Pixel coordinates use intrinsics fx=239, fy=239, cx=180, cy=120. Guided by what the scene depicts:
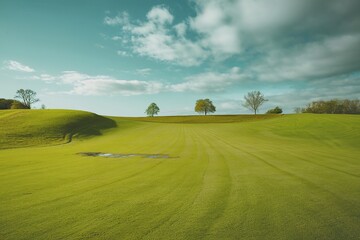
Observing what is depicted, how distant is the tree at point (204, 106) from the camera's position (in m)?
142

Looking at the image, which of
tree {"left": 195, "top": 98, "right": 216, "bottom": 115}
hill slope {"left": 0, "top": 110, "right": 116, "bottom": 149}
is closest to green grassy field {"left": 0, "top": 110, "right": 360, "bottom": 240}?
hill slope {"left": 0, "top": 110, "right": 116, "bottom": 149}

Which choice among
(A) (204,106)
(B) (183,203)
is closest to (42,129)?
(B) (183,203)

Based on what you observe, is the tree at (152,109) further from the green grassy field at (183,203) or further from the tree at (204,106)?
the green grassy field at (183,203)

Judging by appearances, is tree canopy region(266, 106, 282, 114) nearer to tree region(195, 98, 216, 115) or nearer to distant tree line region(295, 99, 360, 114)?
distant tree line region(295, 99, 360, 114)

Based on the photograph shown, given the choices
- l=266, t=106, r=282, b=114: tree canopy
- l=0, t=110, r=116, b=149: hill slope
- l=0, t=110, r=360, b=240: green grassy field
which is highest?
l=266, t=106, r=282, b=114: tree canopy

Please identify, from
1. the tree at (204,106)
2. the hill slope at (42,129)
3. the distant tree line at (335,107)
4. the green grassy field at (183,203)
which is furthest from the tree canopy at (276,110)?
the green grassy field at (183,203)

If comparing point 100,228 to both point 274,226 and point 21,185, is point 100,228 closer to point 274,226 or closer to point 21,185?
point 274,226

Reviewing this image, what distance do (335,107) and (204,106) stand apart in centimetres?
6556

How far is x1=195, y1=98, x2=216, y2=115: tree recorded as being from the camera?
142125 mm

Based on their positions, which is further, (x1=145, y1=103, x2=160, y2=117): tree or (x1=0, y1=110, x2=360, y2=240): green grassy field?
(x1=145, y1=103, x2=160, y2=117): tree

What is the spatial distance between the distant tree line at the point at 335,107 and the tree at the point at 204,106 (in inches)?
1962

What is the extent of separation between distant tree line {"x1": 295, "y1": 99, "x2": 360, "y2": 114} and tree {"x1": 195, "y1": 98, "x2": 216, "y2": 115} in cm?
4983

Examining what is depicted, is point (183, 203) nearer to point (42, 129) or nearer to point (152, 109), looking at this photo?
point (42, 129)

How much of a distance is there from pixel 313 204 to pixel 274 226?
2123 mm
